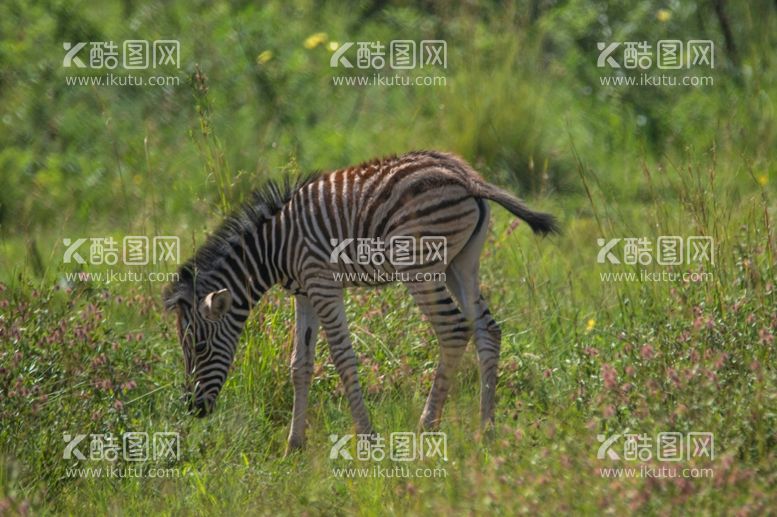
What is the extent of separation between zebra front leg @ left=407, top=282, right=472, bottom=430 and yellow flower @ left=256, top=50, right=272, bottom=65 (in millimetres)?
6618

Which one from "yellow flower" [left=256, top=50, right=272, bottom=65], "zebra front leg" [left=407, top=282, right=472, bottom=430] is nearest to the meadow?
"yellow flower" [left=256, top=50, right=272, bottom=65]

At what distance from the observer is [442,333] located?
26.5 feet

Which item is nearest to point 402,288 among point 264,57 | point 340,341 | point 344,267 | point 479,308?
point 479,308

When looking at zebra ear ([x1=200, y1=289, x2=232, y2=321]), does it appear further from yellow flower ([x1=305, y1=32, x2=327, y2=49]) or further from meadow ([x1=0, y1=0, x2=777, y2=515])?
yellow flower ([x1=305, y1=32, x2=327, y2=49])

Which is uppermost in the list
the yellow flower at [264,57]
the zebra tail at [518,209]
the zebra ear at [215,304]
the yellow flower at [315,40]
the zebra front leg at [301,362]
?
the yellow flower at [315,40]

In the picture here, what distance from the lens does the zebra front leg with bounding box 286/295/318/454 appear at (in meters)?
8.13

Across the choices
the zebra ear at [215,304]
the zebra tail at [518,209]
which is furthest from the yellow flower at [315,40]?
the zebra ear at [215,304]

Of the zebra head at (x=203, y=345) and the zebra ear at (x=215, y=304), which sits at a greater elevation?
the zebra ear at (x=215, y=304)

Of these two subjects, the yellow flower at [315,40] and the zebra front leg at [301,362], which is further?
the yellow flower at [315,40]

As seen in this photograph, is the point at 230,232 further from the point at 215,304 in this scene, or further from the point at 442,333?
the point at 442,333

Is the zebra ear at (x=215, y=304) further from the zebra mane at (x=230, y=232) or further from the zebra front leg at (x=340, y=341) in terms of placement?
the zebra front leg at (x=340, y=341)

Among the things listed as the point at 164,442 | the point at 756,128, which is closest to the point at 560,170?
the point at 756,128

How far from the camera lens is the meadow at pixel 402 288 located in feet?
20.7

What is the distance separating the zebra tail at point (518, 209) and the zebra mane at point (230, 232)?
3.73 ft
